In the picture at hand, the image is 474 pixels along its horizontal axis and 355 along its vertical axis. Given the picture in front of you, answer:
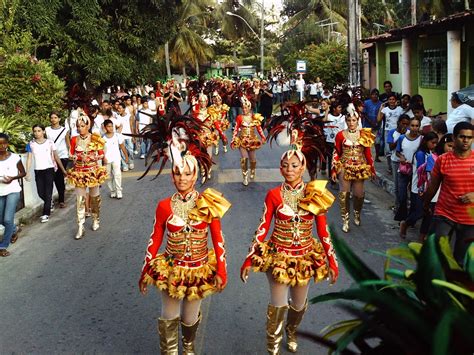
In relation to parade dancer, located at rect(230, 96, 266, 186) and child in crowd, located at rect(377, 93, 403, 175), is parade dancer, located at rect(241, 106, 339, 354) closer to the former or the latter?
parade dancer, located at rect(230, 96, 266, 186)

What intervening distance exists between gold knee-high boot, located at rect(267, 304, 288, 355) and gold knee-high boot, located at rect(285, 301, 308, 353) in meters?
0.23

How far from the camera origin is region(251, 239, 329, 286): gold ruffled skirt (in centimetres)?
497

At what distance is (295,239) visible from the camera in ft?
16.7

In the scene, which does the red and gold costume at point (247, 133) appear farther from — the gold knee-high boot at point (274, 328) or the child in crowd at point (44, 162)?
the gold knee-high boot at point (274, 328)

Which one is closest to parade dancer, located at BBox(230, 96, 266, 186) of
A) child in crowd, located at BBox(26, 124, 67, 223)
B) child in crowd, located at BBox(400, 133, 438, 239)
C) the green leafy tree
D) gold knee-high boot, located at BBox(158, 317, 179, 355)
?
child in crowd, located at BBox(26, 124, 67, 223)

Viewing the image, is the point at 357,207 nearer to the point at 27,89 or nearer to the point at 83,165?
the point at 83,165

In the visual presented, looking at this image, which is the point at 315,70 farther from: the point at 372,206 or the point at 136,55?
the point at 372,206

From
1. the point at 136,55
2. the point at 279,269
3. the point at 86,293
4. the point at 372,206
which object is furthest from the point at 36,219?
the point at 136,55

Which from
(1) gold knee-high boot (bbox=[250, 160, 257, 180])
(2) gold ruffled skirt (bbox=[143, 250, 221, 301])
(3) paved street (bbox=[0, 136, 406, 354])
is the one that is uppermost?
(2) gold ruffled skirt (bbox=[143, 250, 221, 301])

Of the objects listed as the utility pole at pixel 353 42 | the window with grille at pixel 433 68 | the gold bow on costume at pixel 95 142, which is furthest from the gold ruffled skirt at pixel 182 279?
the window with grille at pixel 433 68

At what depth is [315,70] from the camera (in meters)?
31.7

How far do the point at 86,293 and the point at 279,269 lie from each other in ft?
9.86

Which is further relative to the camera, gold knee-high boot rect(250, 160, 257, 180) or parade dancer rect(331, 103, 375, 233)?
gold knee-high boot rect(250, 160, 257, 180)

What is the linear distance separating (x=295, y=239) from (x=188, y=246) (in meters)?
0.93
